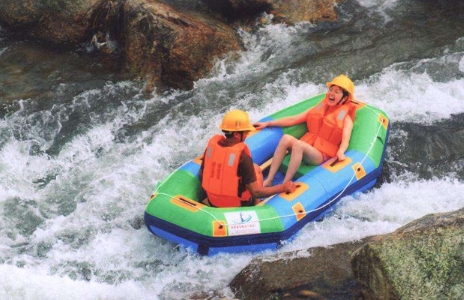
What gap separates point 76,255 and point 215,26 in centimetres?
469

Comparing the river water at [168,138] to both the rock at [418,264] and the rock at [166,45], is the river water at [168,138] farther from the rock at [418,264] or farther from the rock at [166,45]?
the rock at [418,264]

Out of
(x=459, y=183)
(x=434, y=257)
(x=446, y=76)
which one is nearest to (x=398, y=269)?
(x=434, y=257)

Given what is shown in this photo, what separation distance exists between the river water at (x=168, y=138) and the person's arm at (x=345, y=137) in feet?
1.56

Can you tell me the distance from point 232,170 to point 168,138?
2.19m

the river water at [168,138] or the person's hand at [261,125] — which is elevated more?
the person's hand at [261,125]

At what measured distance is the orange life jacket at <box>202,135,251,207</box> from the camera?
5656 millimetres

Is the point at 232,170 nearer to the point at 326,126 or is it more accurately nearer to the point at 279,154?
the point at 279,154

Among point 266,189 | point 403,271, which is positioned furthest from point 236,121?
point 403,271

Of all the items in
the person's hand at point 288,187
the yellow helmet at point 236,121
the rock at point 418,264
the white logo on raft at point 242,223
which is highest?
the yellow helmet at point 236,121

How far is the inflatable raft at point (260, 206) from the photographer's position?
564cm

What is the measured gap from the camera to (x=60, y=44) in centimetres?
953

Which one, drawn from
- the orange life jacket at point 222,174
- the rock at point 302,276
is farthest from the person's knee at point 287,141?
the rock at point 302,276

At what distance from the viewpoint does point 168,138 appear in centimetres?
771

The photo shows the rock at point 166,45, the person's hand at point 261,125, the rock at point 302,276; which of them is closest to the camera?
the rock at point 302,276
